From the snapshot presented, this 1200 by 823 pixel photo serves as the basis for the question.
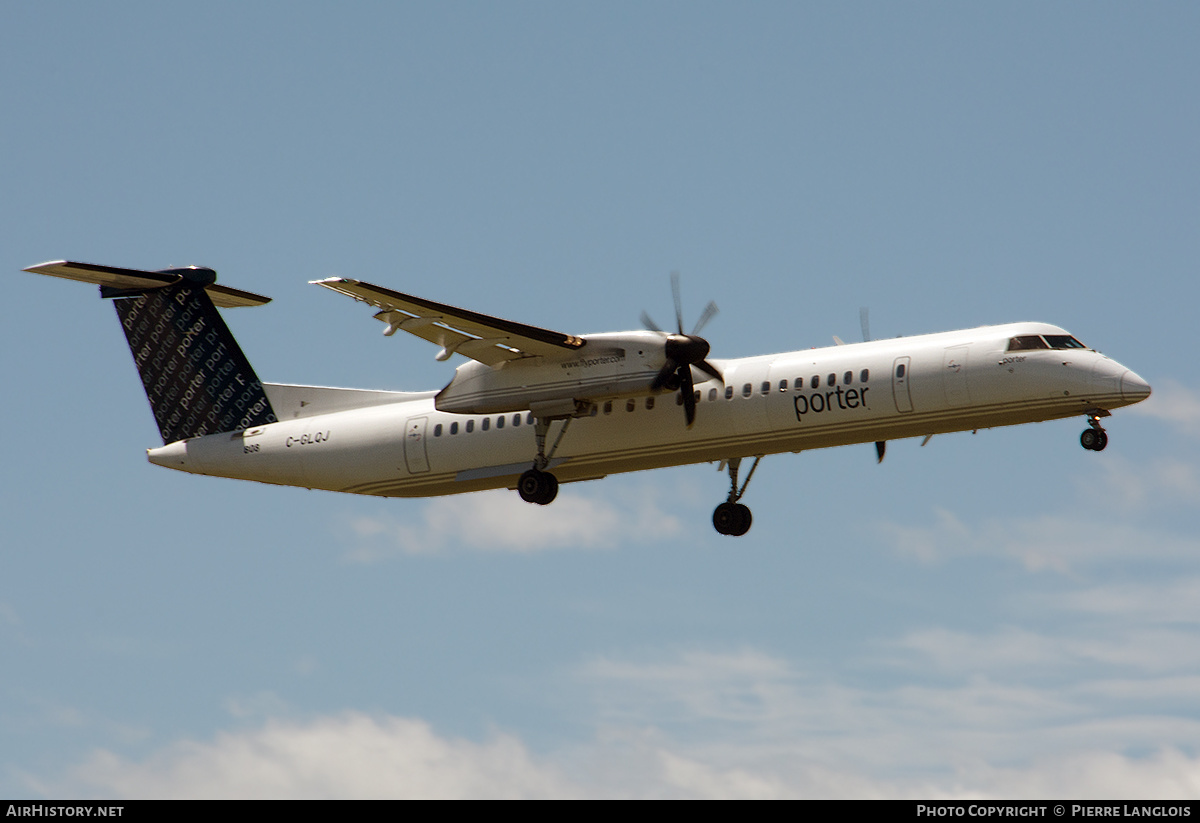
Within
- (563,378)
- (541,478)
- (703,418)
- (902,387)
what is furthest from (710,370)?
(541,478)

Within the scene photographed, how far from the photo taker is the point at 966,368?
25375 millimetres

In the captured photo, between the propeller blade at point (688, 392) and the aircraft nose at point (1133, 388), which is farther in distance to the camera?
the propeller blade at point (688, 392)

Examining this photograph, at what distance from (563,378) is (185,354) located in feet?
32.4

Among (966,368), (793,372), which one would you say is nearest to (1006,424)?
(966,368)

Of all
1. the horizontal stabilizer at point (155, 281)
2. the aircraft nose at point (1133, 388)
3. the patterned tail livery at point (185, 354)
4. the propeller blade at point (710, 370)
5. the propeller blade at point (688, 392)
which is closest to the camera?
the aircraft nose at point (1133, 388)

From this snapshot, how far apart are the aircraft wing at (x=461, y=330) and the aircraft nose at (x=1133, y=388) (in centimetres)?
966

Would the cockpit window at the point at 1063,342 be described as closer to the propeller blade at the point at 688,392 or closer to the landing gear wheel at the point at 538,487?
the propeller blade at the point at 688,392

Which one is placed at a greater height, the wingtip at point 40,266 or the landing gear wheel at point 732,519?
the wingtip at point 40,266

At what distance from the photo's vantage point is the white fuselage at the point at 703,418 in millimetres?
25172

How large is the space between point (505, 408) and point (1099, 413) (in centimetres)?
1073

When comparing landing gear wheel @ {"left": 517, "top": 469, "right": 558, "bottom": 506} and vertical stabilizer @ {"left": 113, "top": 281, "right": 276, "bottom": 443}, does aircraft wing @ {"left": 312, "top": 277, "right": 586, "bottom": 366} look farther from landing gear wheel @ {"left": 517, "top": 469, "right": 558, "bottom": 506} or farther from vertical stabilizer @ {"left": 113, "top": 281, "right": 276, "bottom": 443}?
vertical stabilizer @ {"left": 113, "top": 281, "right": 276, "bottom": 443}

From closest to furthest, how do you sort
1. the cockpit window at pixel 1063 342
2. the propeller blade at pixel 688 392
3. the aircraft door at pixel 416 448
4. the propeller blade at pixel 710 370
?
1. the cockpit window at pixel 1063 342
2. the propeller blade at pixel 688 392
3. the propeller blade at pixel 710 370
4. the aircraft door at pixel 416 448

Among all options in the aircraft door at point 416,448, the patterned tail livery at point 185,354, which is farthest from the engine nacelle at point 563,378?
the patterned tail livery at point 185,354

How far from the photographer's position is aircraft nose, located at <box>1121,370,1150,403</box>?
24422mm
